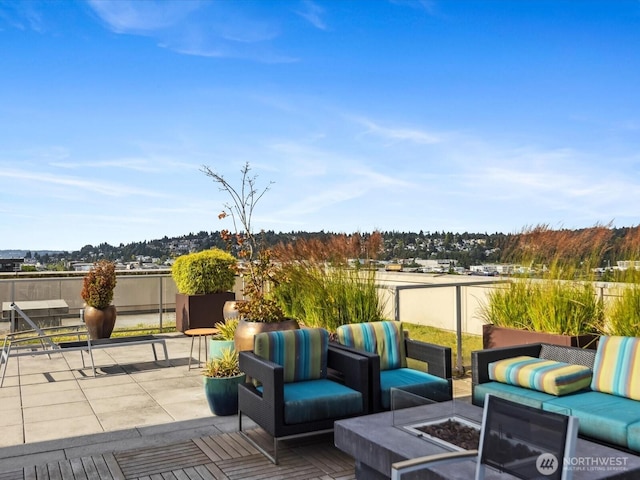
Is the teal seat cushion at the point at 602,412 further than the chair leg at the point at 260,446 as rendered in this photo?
No

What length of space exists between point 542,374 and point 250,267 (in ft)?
12.1

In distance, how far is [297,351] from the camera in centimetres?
457

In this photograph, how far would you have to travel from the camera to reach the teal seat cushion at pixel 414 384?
14.4 feet

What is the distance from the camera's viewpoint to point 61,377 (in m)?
6.87

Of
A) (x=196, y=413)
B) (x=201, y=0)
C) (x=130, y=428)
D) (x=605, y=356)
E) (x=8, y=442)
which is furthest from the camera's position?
(x=201, y=0)

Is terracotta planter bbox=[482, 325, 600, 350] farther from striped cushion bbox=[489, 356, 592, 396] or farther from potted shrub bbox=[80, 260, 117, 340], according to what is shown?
potted shrub bbox=[80, 260, 117, 340]

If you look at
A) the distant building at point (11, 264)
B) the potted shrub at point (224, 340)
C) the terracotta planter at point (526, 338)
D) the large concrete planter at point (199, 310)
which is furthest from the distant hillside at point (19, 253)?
the terracotta planter at point (526, 338)

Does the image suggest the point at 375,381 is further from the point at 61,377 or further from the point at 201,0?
the point at 201,0

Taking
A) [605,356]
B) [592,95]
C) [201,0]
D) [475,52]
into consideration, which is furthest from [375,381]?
[592,95]

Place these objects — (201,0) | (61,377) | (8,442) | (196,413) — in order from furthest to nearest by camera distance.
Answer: (201,0) → (61,377) → (196,413) → (8,442)

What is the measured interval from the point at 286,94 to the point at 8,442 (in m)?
7.60


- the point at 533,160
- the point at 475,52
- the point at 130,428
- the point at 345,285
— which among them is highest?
the point at 475,52

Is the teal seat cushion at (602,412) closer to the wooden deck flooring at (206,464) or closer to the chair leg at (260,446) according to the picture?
the wooden deck flooring at (206,464)

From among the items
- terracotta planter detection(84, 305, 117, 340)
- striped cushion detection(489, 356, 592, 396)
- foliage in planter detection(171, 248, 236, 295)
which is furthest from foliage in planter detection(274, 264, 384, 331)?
foliage in planter detection(171, 248, 236, 295)
